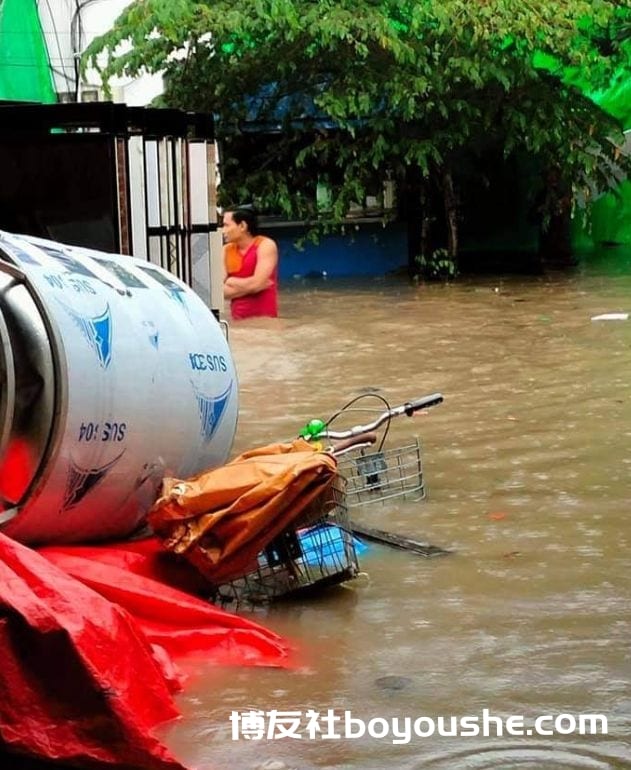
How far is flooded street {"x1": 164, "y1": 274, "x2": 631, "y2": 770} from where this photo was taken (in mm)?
3980

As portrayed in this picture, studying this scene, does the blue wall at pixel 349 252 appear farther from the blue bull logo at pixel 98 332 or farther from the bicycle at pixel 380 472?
the blue bull logo at pixel 98 332

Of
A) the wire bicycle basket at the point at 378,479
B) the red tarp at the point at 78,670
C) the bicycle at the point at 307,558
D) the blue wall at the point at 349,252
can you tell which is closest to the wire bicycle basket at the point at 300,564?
the bicycle at the point at 307,558

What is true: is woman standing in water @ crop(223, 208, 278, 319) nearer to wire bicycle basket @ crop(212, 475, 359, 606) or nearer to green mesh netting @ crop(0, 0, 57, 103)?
wire bicycle basket @ crop(212, 475, 359, 606)

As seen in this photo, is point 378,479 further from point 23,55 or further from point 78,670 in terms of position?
point 23,55

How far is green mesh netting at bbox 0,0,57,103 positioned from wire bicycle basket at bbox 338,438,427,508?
42.6 feet

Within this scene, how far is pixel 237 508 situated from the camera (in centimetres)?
488

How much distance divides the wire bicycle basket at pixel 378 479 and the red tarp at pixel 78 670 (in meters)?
1.85

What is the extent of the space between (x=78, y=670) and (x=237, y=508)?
123 cm

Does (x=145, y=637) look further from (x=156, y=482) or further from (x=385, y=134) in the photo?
(x=385, y=134)

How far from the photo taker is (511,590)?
533 cm

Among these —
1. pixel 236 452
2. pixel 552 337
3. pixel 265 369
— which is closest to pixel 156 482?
pixel 236 452

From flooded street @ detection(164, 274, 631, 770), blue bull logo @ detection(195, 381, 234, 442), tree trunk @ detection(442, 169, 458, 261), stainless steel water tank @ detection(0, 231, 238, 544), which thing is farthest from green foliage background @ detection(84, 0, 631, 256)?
stainless steel water tank @ detection(0, 231, 238, 544)

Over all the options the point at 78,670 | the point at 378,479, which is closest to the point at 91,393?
the point at 78,670

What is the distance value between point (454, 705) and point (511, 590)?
1188 mm
